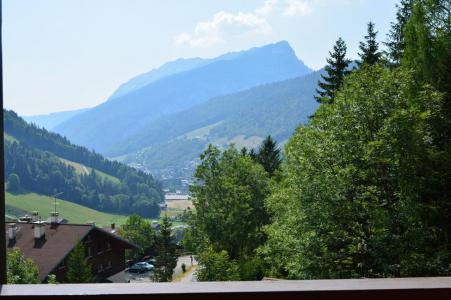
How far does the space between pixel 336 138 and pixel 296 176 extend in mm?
1662

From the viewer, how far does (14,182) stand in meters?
114

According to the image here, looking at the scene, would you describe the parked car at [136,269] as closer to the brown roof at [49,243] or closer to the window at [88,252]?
the brown roof at [49,243]

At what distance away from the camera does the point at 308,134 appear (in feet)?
53.7

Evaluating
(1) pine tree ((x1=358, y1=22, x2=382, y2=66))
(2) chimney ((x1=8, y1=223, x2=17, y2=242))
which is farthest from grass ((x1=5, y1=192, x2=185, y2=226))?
(1) pine tree ((x1=358, y1=22, x2=382, y2=66))

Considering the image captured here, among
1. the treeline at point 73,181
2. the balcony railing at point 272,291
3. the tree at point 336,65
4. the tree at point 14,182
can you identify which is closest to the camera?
the balcony railing at point 272,291

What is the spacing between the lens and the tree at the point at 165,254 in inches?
1628

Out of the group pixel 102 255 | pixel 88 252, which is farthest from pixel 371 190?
pixel 102 255

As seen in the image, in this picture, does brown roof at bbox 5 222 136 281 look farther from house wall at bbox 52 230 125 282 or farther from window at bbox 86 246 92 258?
window at bbox 86 246 92 258

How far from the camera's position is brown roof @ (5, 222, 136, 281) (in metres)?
28.6

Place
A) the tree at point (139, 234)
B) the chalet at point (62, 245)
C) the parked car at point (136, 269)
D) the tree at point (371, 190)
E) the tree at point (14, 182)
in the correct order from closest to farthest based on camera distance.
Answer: the tree at point (371, 190), the chalet at point (62, 245), the parked car at point (136, 269), the tree at point (139, 234), the tree at point (14, 182)

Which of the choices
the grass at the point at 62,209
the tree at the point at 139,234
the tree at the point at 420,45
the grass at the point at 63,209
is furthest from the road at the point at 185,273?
the grass at the point at 63,209

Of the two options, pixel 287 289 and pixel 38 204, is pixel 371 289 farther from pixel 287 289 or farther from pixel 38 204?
pixel 38 204

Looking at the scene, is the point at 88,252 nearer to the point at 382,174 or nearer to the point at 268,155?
the point at 268,155

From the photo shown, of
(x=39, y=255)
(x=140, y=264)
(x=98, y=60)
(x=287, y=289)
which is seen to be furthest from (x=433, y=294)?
(x=98, y=60)
